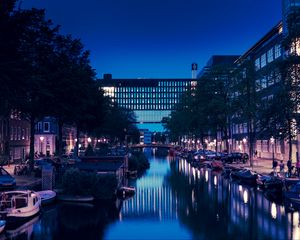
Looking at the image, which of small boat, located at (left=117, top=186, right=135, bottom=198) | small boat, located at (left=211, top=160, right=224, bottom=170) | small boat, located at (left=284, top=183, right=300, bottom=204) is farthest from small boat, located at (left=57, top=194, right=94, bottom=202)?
small boat, located at (left=211, top=160, right=224, bottom=170)

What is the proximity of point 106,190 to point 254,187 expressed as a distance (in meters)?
19.4

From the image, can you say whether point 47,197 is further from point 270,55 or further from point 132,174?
point 270,55

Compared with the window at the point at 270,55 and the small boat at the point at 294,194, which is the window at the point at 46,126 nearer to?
the window at the point at 270,55

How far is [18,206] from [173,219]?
12543 millimetres

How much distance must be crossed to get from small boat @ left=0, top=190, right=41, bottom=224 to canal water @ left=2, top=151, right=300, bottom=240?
2.78 ft

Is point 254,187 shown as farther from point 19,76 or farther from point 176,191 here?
point 19,76

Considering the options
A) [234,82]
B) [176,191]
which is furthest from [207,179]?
[234,82]

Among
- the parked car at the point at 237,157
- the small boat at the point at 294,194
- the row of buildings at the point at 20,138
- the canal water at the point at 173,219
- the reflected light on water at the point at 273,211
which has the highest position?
the row of buildings at the point at 20,138

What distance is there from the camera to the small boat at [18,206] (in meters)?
37.8

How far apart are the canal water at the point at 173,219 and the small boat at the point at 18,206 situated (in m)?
0.85

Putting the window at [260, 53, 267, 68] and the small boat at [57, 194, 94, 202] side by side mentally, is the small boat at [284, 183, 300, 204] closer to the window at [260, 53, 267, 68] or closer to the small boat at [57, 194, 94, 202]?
the small boat at [57, 194, 94, 202]

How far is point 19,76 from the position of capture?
40.4 metres

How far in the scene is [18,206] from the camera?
3897 centimetres

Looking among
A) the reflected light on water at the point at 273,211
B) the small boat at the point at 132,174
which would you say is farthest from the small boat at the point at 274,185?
the small boat at the point at 132,174
